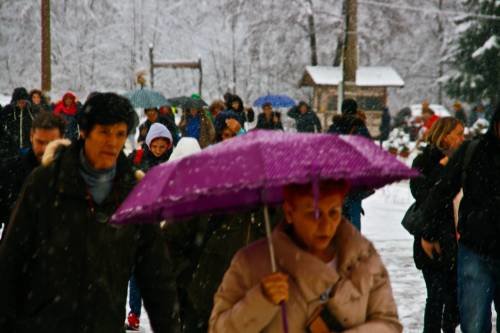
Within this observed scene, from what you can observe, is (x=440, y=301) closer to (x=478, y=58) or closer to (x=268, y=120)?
(x=268, y=120)

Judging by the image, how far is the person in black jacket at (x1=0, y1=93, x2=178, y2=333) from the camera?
4.00 metres

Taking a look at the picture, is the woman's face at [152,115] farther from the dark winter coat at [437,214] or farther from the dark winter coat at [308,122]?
the dark winter coat at [308,122]

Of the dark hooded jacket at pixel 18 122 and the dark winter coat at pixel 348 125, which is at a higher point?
the dark winter coat at pixel 348 125

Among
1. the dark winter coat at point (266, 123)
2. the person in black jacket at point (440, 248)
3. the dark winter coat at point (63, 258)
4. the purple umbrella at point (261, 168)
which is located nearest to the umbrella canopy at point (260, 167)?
the purple umbrella at point (261, 168)

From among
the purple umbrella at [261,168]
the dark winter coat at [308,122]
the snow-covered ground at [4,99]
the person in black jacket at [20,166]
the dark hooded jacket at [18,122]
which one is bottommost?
the snow-covered ground at [4,99]

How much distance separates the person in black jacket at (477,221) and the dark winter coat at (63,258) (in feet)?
8.00

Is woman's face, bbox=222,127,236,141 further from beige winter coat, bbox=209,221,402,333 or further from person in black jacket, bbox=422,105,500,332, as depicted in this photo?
beige winter coat, bbox=209,221,402,333

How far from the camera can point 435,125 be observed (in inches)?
282

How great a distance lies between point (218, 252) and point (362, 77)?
35.3 meters

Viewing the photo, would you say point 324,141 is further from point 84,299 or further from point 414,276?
point 414,276

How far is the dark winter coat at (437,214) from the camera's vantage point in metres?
6.68

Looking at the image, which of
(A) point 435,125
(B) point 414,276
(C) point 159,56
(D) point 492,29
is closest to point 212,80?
(C) point 159,56

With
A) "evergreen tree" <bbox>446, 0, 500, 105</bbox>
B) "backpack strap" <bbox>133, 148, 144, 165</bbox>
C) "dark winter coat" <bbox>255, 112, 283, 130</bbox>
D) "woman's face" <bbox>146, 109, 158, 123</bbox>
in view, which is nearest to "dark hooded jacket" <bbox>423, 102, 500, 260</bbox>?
"backpack strap" <bbox>133, 148, 144, 165</bbox>

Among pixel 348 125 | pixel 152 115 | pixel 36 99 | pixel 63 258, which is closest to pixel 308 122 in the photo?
pixel 36 99
